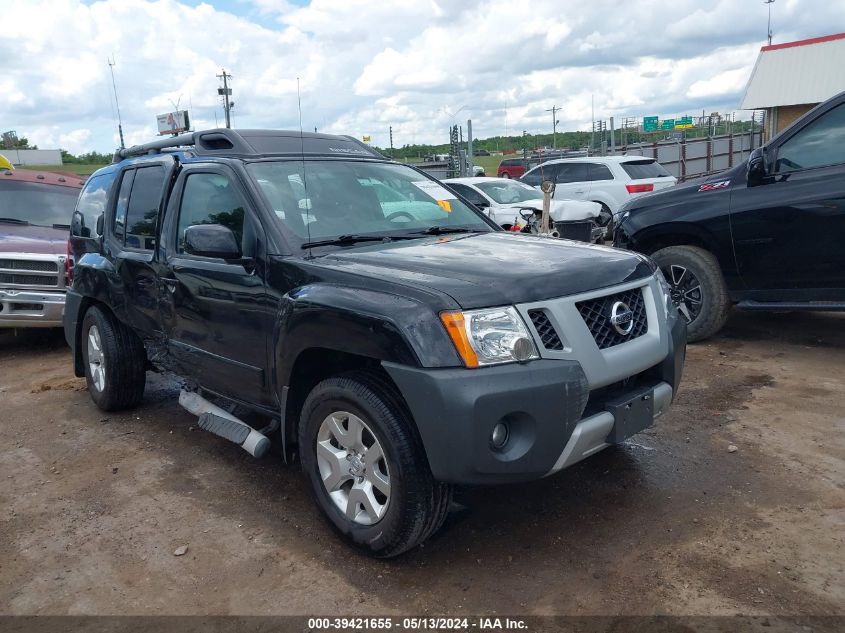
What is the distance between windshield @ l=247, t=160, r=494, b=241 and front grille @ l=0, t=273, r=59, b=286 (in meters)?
4.70

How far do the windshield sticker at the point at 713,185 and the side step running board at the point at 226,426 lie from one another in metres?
4.42

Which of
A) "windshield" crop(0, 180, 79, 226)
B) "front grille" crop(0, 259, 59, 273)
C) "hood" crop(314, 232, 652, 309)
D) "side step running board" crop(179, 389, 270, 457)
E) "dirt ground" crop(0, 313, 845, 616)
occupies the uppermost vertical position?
"windshield" crop(0, 180, 79, 226)

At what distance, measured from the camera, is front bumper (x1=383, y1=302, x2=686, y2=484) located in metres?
2.71

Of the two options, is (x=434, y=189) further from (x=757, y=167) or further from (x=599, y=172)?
(x=599, y=172)

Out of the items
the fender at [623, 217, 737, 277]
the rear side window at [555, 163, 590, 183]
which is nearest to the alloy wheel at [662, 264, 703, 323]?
the fender at [623, 217, 737, 277]

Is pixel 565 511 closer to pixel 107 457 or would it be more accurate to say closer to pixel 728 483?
pixel 728 483

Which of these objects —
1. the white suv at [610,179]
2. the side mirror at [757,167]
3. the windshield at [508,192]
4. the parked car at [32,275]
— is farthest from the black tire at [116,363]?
the white suv at [610,179]

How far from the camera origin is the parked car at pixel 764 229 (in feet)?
18.1

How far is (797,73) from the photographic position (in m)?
23.5

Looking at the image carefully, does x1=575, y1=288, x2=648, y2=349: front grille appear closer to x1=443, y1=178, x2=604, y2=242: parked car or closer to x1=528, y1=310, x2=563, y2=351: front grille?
x1=528, y1=310, x2=563, y2=351: front grille

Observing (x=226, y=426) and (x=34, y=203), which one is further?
(x=34, y=203)

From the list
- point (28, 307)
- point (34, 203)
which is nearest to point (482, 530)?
point (28, 307)

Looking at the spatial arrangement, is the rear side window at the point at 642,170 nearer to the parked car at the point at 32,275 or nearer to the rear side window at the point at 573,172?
the rear side window at the point at 573,172

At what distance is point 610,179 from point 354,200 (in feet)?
37.1
